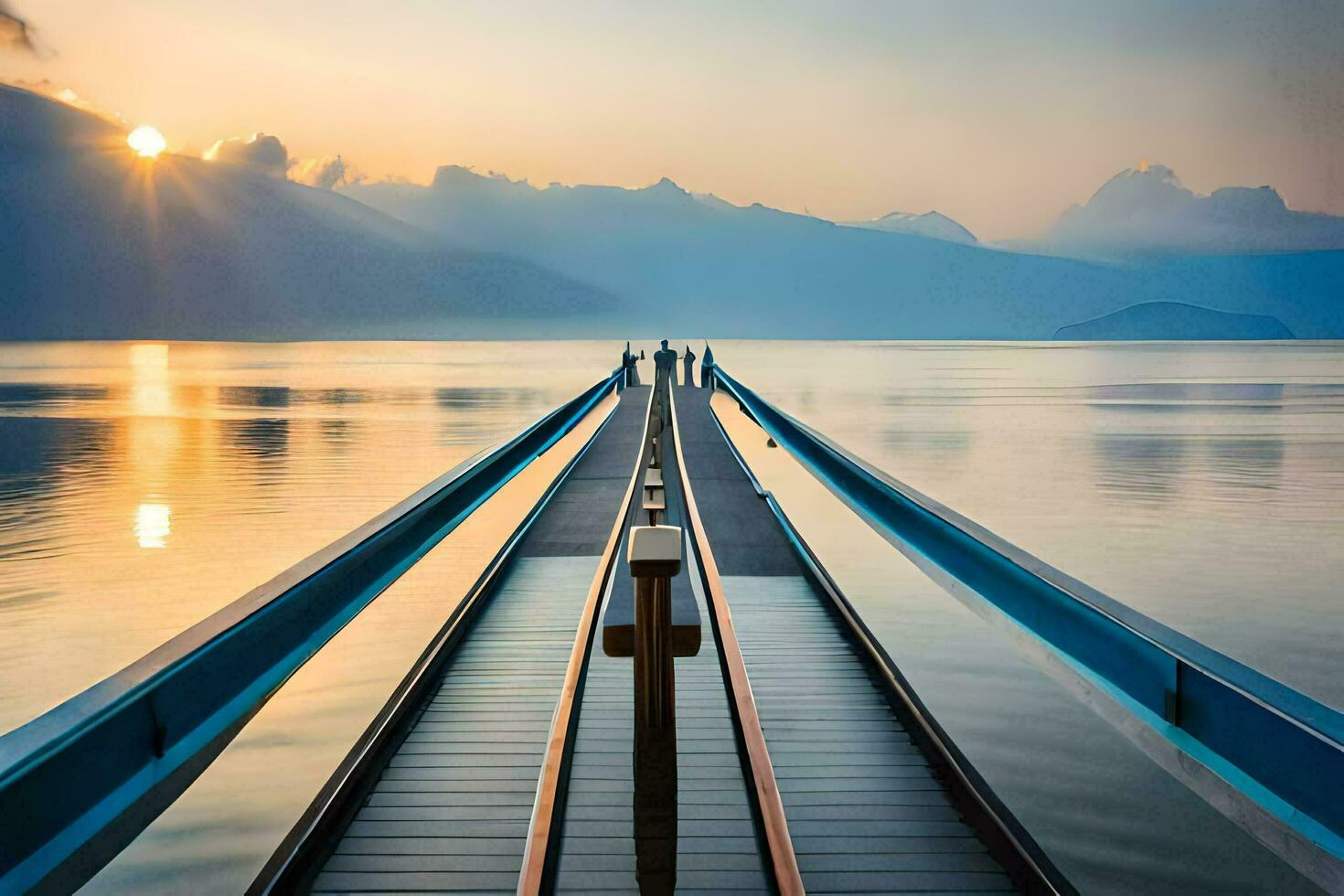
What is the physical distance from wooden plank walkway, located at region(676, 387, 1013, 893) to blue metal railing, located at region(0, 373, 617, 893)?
166 centimetres

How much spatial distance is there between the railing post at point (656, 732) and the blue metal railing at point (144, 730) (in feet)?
3.26

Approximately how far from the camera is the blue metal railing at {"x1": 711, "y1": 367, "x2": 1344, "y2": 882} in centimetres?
213

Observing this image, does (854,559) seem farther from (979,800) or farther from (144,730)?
(144,730)

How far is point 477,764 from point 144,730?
6.04 ft

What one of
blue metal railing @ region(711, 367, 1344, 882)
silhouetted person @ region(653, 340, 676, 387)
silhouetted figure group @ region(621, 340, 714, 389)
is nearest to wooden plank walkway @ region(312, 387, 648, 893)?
blue metal railing @ region(711, 367, 1344, 882)

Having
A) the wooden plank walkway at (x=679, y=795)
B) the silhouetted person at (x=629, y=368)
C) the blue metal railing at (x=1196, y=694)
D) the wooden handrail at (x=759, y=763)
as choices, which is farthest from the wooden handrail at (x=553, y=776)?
the silhouetted person at (x=629, y=368)

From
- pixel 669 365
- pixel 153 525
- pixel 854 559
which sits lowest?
pixel 153 525

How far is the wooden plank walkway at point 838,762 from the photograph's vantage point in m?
3.20

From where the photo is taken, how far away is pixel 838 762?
400 cm

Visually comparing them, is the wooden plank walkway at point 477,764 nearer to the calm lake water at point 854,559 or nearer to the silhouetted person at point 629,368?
the calm lake water at point 854,559

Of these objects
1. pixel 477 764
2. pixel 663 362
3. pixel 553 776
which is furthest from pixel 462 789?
pixel 663 362

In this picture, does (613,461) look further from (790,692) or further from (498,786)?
(498,786)

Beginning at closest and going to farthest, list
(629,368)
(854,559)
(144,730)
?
(144,730) → (854,559) → (629,368)

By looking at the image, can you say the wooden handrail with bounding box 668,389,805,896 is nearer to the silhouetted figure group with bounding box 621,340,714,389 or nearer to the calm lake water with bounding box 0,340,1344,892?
the calm lake water with bounding box 0,340,1344,892
